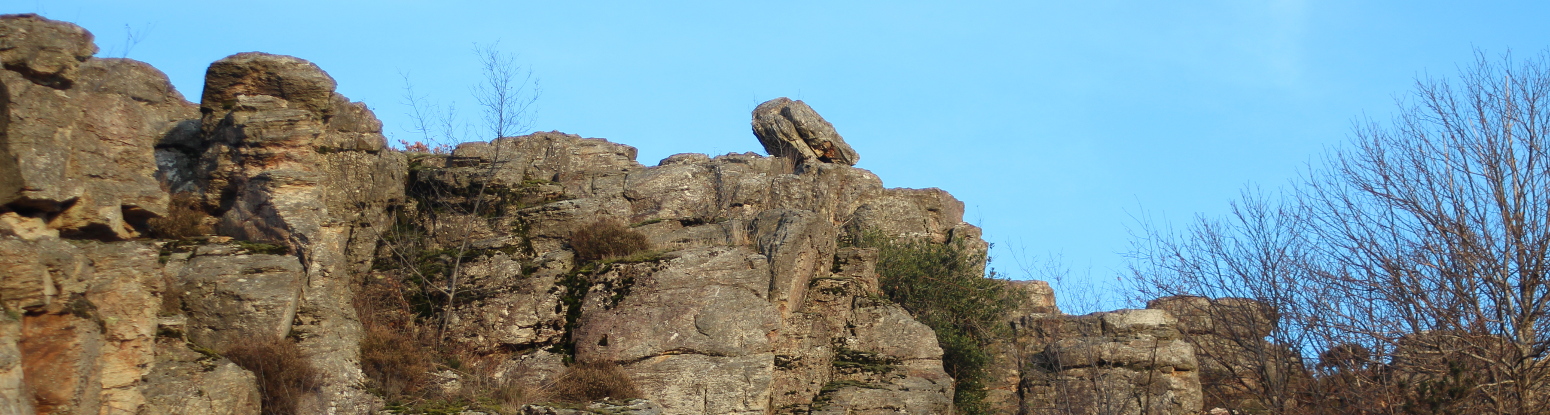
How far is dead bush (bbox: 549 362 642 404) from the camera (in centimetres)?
1708

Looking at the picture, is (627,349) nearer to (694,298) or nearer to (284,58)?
(694,298)

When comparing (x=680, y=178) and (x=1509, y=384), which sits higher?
(x=680, y=178)

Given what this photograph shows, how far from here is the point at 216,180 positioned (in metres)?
19.2

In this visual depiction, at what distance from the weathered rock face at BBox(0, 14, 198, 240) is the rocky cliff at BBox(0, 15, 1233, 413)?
3cm

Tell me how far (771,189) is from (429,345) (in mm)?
9501

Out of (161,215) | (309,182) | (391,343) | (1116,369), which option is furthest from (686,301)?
(1116,369)

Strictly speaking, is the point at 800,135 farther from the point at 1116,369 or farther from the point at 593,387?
the point at 593,387

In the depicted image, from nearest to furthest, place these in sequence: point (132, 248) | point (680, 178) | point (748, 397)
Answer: point (132, 248), point (748, 397), point (680, 178)

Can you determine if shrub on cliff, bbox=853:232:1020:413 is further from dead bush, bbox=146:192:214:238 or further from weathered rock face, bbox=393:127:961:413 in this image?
dead bush, bbox=146:192:214:238

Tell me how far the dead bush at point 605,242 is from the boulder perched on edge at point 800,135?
13.8 metres

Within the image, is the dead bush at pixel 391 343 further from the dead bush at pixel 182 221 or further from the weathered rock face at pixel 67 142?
the weathered rock face at pixel 67 142

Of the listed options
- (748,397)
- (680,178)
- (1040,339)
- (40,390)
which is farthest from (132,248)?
(1040,339)

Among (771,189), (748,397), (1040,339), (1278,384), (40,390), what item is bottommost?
(40,390)

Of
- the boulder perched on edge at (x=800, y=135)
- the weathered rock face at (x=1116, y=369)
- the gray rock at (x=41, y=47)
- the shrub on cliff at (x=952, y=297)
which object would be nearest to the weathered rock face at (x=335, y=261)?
the gray rock at (x=41, y=47)
